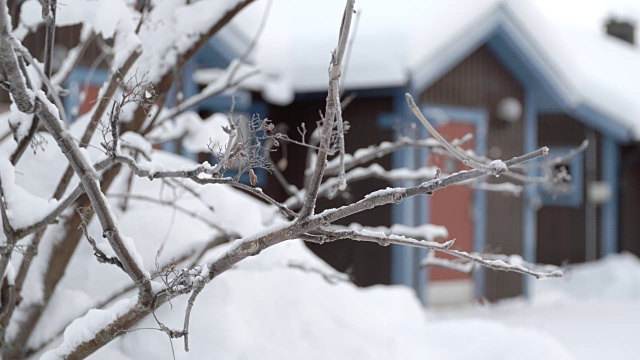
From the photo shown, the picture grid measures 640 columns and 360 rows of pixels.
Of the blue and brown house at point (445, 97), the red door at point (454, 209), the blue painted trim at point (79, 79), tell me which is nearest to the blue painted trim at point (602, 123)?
Answer: the blue and brown house at point (445, 97)

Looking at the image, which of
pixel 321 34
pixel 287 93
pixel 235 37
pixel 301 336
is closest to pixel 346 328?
pixel 301 336

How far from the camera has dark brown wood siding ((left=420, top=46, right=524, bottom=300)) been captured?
975 centimetres

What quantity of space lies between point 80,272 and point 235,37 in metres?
4.86

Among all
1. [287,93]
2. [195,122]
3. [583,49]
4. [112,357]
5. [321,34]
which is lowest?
[112,357]

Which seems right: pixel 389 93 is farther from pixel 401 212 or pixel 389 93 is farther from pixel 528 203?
pixel 528 203

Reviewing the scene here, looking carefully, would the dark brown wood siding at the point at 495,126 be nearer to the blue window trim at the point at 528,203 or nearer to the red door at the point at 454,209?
the blue window trim at the point at 528,203

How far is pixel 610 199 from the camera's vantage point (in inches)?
535

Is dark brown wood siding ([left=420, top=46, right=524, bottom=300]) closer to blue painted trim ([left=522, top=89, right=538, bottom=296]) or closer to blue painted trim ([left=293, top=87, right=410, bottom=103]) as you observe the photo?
blue painted trim ([left=522, top=89, right=538, bottom=296])

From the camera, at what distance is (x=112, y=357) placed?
308cm

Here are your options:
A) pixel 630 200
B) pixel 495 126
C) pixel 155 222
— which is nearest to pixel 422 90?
pixel 495 126

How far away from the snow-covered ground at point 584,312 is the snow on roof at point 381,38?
277 centimetres

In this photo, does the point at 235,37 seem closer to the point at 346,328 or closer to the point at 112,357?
the point at 346,328

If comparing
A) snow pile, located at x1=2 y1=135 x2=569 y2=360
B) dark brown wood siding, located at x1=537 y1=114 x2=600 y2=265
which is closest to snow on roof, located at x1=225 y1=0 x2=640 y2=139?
dark brown wood siding, located at x1=537 y1=114 x2=600 y2=265

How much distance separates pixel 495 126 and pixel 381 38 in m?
2.55
